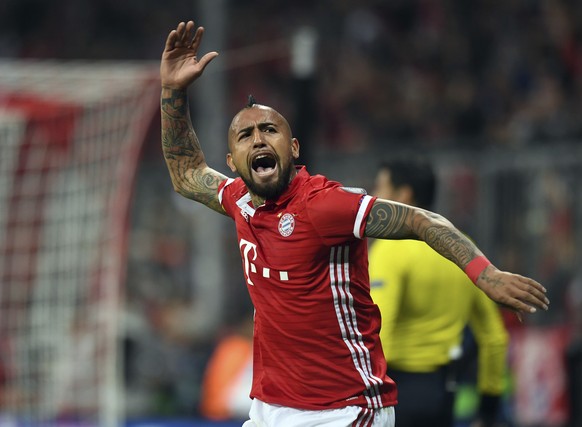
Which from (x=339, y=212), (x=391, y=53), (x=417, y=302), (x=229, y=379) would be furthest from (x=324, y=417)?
(x=391, y=53)

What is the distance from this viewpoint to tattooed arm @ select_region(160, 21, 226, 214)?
5.20 meters

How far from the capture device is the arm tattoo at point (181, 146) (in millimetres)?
5277

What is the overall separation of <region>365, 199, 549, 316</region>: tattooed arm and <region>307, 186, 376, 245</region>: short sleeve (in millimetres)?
34

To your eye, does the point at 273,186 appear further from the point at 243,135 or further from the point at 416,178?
the point at 416,178

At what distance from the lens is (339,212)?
429 cm

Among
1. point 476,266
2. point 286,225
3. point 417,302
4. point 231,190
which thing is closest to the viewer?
point 476,266

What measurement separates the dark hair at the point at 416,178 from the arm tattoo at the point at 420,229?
4.96ft

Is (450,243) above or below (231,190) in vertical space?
below

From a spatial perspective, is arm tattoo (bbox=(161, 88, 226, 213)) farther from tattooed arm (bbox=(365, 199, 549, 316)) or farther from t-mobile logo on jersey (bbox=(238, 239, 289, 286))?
tattooed arm (bbox=(365, 199, 549, 316))

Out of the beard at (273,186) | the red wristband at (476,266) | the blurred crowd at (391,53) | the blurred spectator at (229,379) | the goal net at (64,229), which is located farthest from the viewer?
the blurred crowd at (391,53)

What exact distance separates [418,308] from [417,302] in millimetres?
30

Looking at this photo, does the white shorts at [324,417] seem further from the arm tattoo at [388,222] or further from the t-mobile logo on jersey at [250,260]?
the arm tattoo at [388,222]

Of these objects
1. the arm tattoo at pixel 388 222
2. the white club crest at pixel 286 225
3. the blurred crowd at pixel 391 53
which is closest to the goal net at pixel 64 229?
the blurred crowd at pixel 391 53

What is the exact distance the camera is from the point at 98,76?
352 inches
